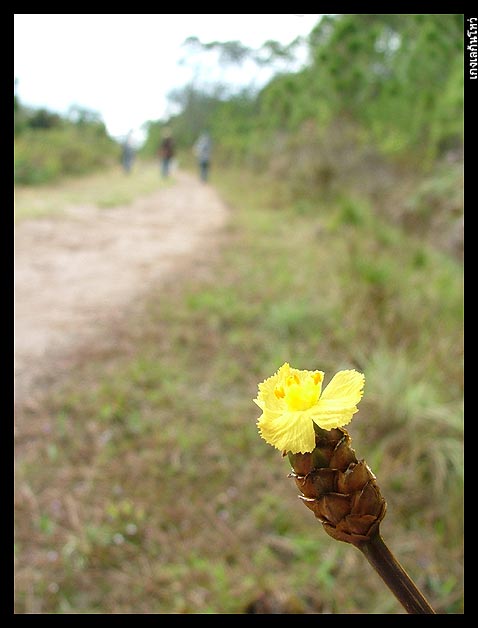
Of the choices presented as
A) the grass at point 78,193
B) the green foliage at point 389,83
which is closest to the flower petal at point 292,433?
the green foliage at point 389,83

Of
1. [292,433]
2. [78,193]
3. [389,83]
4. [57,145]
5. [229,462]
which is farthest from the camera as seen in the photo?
[57,145]

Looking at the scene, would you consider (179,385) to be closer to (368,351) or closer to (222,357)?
(222,357)

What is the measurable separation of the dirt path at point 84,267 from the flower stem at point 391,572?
3.10m

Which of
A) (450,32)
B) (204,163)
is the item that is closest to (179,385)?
(450,32)

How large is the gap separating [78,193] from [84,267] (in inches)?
208

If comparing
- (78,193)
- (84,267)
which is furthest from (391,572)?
(78,193)

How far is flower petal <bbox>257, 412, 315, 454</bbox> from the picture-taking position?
0.94ft

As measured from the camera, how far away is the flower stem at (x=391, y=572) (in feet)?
0.98

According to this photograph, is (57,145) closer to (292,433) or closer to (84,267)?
(84,267)

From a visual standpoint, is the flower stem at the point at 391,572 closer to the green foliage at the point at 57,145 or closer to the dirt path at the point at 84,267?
the dirt path at the point at 84,267

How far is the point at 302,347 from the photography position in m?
3.69

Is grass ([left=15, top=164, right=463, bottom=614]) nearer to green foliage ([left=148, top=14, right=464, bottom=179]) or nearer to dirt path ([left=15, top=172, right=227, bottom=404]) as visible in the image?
dirt path ([left=15, top=172, right=227, bottom=404])

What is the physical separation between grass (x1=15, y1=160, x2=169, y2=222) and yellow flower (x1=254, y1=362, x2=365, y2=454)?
24.6 feet

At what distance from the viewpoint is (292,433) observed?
0.96 feet
